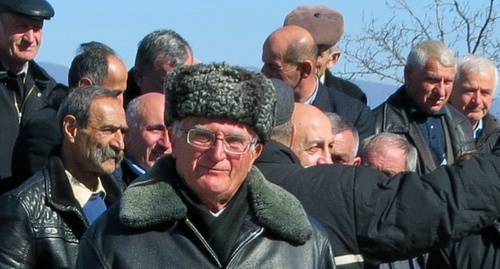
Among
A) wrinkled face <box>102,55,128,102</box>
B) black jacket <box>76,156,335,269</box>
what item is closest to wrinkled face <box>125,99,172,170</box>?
wrinkled face <box>102,55,128,102</box>

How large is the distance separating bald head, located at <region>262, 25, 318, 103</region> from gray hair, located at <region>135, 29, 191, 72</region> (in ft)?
1.66

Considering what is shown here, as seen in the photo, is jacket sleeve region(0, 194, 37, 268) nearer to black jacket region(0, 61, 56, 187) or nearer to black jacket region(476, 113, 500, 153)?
black jacket region(0, 61, 56, 187)

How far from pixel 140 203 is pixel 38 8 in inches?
139

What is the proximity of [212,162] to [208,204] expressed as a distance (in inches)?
5.6

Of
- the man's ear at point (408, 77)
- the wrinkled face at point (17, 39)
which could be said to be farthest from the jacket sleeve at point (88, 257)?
the man's ear at point (408, 77)

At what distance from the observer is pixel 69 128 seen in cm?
548

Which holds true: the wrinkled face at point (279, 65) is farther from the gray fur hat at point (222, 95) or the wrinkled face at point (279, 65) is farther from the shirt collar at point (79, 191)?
the gray fur hat at point (222, 95)

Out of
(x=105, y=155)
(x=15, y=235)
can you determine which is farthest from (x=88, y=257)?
(x=105, y=155)

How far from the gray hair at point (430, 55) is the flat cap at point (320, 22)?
0.53 metres

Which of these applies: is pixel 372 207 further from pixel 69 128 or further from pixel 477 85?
pixel 477 85

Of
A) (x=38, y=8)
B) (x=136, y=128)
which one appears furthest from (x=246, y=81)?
(x=38, y=8)

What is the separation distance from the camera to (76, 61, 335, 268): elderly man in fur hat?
361 cm

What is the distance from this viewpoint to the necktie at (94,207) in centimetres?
523

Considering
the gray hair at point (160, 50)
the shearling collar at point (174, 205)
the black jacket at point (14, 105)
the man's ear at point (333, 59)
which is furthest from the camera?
the man's ear at point (333, 59)
